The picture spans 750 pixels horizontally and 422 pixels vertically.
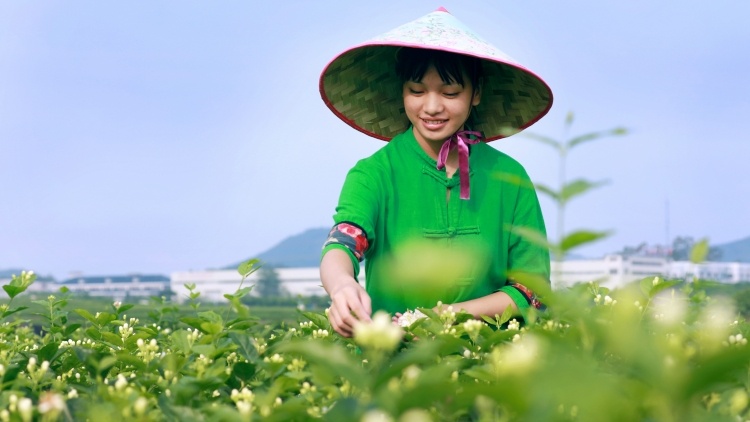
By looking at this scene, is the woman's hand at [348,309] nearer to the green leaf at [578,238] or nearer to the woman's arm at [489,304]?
the woman's arm at [489,304]

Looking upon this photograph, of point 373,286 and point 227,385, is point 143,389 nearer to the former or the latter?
point 227,385

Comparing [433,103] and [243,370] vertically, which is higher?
[433,103]

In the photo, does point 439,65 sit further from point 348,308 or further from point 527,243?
point 348,308

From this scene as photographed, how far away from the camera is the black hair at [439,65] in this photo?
3.72m

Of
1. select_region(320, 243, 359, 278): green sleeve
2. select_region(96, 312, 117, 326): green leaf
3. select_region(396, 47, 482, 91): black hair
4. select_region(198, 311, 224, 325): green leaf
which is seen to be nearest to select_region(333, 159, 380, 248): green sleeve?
select_region(320, 243, 359, 278): green sleeve

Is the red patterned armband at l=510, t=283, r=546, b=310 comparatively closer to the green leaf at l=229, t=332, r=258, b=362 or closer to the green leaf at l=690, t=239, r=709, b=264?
the green leaf at l=229, t=332, r=258, b=362

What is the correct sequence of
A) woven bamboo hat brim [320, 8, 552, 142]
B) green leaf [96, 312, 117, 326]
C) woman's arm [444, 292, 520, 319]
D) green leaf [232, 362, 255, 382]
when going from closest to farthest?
green leaf [232, 362, 255, 382], green leaf [96, 312, 117, 326], woman's arm [444, 292, 520, 319], woven bamboo hat brim [320, 8, 552, 142]

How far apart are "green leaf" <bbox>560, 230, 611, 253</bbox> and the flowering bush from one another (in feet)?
0.27

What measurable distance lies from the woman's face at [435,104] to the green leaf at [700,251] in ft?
7.11

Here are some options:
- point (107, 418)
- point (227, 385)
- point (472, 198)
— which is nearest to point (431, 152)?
point (472, 198)

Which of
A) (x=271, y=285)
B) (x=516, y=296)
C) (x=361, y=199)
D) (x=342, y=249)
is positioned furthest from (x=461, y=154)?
(x=271, y=285)

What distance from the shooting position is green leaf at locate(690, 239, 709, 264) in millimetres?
1566

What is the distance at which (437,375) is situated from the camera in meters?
1.29

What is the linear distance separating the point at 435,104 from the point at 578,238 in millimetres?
2402
